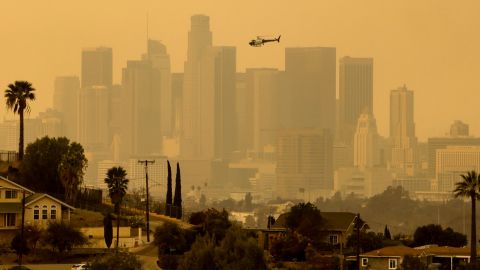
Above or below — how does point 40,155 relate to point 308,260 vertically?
above

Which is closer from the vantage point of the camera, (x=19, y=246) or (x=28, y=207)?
(x=19, y=246)

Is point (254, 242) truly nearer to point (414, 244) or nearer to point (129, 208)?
point (414, 244)

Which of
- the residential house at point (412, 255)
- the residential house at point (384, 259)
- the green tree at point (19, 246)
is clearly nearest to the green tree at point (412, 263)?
the residential house at point (412, 255)

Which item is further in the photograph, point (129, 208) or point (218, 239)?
point (129, 208)

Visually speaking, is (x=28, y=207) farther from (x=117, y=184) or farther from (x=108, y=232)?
(x=117, y=184)

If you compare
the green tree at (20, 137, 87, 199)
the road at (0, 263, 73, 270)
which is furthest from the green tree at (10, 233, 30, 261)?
the green tree at (20, 137, 87, 199)

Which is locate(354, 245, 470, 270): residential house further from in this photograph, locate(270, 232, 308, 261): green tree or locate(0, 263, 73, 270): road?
locate(0, 263, 73, 270): road

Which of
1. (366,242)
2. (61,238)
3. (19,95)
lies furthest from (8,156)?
(366,242)

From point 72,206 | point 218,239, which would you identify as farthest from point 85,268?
point 72,206
